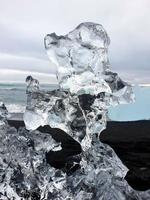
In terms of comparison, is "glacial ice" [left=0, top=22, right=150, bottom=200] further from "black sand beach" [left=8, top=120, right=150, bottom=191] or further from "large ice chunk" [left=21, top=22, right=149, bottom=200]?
"black sand beach" [left=8, top=120, right=150, bottom=191]

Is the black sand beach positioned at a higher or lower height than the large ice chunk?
lower

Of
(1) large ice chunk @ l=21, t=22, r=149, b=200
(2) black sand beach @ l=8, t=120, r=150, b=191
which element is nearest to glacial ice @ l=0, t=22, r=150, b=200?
(1) large ice chunk @ l=21, t=22, r=149, b=200

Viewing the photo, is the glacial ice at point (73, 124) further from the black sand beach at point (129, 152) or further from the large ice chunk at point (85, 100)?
the black sand beach at point (129, 152)

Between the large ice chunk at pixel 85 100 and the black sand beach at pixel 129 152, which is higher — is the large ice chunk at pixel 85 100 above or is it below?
above

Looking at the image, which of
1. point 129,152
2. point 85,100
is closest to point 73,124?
point 85,100

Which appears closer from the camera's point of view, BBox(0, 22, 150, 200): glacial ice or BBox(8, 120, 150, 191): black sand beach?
BBox(0, 22, 150, 200): glacial ice

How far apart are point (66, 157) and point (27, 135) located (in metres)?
4.01

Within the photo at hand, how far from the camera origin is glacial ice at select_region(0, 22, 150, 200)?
476 centimetres

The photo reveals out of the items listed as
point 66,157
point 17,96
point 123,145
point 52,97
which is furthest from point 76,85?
point 17,96

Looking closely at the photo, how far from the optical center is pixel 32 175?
5230mm

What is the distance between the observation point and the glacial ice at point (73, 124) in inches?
187

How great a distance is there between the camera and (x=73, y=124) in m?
5.15

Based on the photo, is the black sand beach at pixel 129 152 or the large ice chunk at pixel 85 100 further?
the black sand beach at pixel 129 152

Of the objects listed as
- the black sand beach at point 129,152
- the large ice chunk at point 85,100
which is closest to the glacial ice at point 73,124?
the large ice chunk at point 85,100
